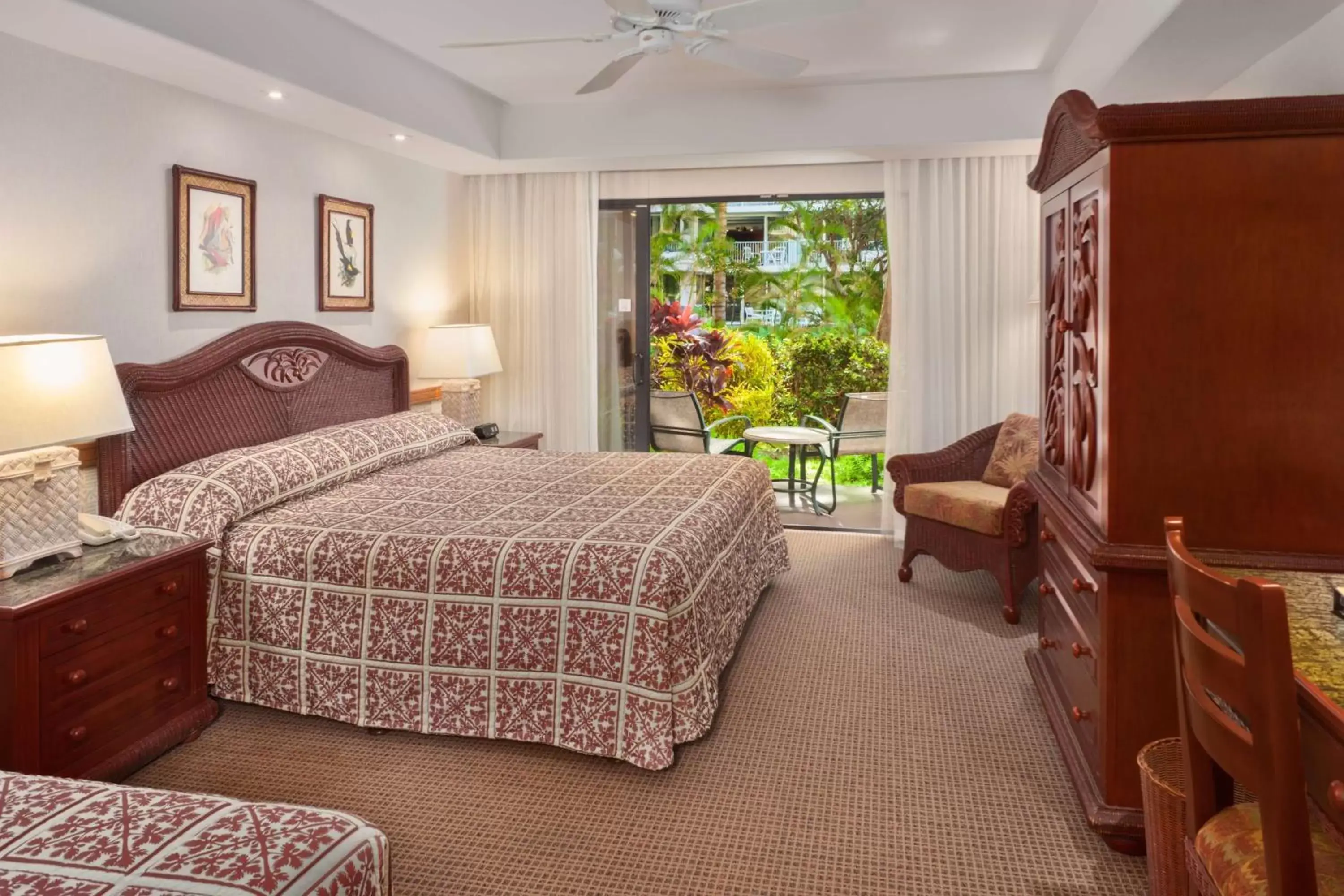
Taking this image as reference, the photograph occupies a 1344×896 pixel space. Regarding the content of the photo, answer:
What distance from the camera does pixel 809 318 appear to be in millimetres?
8883

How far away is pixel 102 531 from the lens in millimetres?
2787

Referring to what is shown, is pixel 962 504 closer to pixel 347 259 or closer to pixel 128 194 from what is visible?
pixel 347 259

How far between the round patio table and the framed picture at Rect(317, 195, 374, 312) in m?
2.70

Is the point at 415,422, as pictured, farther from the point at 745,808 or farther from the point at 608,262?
the point at 745,808

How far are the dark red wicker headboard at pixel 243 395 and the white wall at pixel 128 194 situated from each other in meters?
0.13

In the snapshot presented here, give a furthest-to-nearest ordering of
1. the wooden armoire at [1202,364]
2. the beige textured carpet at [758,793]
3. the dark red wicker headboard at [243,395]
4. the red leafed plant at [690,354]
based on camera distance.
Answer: the red leafed plant at [690,354], the dark red wicker headboard at [243,395], the beige textured carpet at [758,793], the wooden armoire at [1202,364]

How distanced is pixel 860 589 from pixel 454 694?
7.69ft

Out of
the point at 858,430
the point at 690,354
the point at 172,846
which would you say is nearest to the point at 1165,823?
the point at 172,846

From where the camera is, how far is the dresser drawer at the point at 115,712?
2.39 metres

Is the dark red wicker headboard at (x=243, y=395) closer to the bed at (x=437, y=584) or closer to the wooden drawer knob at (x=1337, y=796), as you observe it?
the bed at (x=437, y=584)

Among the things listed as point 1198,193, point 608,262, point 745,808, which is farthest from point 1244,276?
point 608,262

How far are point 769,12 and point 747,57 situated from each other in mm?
505

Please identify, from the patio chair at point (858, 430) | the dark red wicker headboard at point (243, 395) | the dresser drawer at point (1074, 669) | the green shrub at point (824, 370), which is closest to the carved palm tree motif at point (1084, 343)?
the dresser drawer at point (1074, 669)

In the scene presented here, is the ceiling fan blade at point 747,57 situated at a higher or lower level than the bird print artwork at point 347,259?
higher
